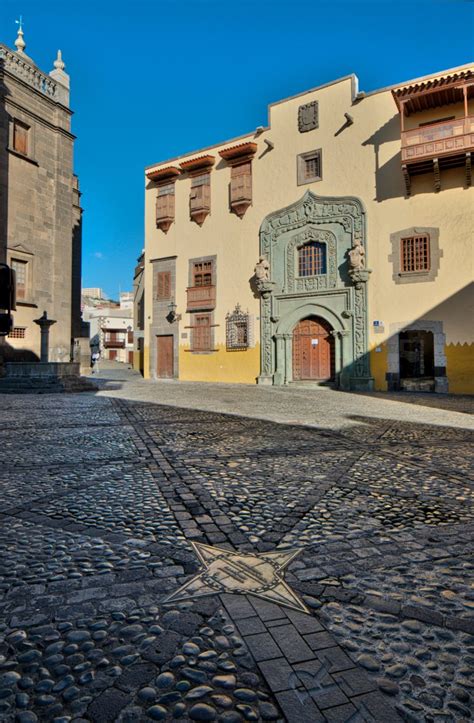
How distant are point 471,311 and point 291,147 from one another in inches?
426

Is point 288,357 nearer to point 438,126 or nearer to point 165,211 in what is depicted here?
point 438,126

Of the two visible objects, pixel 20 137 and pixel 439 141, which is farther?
pixel 20 137

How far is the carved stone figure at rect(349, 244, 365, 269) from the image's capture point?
1686cm

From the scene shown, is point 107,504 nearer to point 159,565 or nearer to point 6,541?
point 6,541

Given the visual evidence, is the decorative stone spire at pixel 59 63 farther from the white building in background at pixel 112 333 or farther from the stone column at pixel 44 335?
the white building in background at pixel 112 333

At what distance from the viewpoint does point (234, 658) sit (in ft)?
4.80

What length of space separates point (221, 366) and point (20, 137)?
13130mm

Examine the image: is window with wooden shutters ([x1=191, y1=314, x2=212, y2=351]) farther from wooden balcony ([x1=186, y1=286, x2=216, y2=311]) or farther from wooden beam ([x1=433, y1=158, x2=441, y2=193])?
wooden beam ([x1=433, y1=158, x2=441, y2=193])

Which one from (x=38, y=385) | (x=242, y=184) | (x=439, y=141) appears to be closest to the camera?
(x=38, y=385)

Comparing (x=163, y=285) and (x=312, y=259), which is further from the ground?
(x=312, y=259)

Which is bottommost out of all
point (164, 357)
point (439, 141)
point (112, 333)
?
point (164, 357)

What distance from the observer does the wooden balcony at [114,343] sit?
57844 mm

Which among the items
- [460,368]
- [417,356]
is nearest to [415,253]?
[460,368]

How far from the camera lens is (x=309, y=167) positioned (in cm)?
1891
